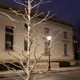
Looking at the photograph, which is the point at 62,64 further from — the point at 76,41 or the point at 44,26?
the point at 76,41

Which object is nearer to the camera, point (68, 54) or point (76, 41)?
point (68, 54)

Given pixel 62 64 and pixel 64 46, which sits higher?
pixel 64 46

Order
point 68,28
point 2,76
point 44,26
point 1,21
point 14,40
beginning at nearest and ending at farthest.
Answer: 1. point 2,76
2. point 1,21
3. point 14,40
4. point 44,26
5. point 68,28

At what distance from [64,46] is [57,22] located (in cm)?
476

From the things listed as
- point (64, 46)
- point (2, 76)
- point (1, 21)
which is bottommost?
point (2, 76)

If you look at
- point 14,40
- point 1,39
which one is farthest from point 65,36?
point 1,39

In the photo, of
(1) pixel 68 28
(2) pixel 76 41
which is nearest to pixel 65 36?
(1) pixel 68 28

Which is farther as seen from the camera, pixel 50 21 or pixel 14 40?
pixel 50 21

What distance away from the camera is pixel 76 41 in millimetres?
60469

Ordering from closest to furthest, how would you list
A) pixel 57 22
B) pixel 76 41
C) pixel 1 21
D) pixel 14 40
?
pixel 1 21, pixel 14 40, pixel 57 22, pixel 76 41

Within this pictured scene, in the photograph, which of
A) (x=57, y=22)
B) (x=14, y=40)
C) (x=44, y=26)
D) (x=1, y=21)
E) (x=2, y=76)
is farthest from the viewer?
(x=57, y=22)

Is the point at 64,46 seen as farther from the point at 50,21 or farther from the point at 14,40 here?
the point at 14,40

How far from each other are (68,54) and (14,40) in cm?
1345

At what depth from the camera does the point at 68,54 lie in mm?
39438
